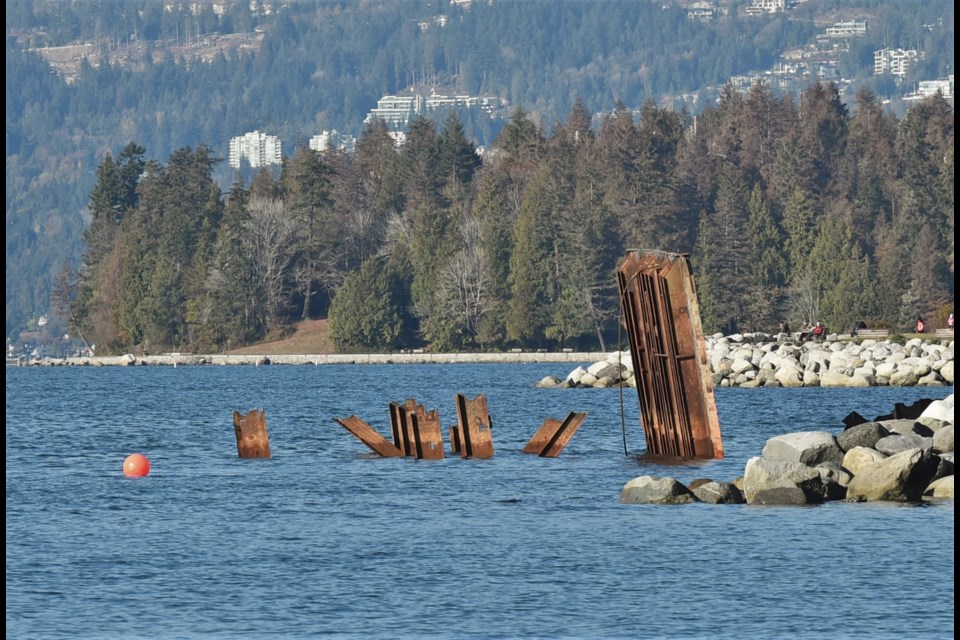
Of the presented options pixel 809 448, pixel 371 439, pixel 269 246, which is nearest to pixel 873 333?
pixel 269 246

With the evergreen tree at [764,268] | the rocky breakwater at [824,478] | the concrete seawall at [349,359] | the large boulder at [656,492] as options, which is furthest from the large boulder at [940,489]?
the evergreen tree at [764,268]

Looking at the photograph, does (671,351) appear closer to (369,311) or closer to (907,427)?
(907,427)

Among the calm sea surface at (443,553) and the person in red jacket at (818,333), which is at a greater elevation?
the calm sea surface at (443,553)

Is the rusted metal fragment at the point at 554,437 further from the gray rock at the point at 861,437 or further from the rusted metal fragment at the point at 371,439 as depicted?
the gray rock at the point at 861,437

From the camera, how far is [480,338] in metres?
141

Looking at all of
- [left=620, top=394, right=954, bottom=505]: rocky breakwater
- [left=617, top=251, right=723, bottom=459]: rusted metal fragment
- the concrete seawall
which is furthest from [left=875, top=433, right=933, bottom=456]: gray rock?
the concrete seawall

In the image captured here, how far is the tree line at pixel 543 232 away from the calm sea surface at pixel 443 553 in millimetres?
82197

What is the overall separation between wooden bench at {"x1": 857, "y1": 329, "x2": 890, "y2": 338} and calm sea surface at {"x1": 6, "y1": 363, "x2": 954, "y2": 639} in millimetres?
62690

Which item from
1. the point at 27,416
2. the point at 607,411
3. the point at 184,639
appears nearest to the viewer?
the point at 184,639

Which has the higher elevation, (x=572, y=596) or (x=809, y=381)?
(x=572, y=596)

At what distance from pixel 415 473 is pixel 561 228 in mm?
99609

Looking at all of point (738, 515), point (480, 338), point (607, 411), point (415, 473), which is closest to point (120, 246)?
point (480, 338)

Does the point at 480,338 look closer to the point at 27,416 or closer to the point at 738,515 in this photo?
the point at 27,416

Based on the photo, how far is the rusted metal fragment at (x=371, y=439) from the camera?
1722 inches
